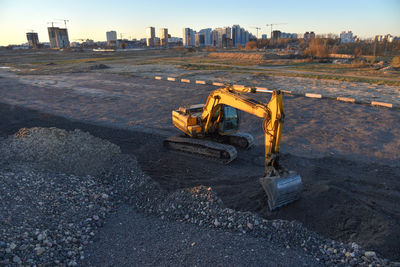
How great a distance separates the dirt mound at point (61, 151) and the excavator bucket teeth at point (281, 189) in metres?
5.66

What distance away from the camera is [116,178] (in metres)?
8.97

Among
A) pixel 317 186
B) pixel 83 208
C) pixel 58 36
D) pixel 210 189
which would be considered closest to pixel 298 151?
pixel 317 186

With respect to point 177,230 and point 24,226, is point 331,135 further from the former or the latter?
point 24,226

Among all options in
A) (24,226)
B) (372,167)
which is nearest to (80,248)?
(24,226)

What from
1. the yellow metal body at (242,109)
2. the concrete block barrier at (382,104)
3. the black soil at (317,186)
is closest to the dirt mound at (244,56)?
the concrete block barrier at (382,104)

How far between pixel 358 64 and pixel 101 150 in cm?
4520

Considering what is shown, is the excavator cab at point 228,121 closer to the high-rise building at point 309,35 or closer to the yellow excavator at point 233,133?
the yellow excavator at point 233,133

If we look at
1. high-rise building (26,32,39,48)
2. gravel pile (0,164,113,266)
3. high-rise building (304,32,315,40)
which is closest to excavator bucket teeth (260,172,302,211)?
gravel pile (0,164,113,266)

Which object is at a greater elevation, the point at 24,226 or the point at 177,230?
the point at 24,226

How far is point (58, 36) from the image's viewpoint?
14188 cm

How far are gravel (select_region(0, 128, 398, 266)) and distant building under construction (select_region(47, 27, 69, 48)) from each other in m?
156

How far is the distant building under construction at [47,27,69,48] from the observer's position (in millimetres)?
142375

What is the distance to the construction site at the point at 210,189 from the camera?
5.82 meters

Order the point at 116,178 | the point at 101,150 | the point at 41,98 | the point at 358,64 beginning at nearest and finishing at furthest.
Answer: the point at 116,178 < the point at 101,150 < the point at 41,98 < the point at 358,64
